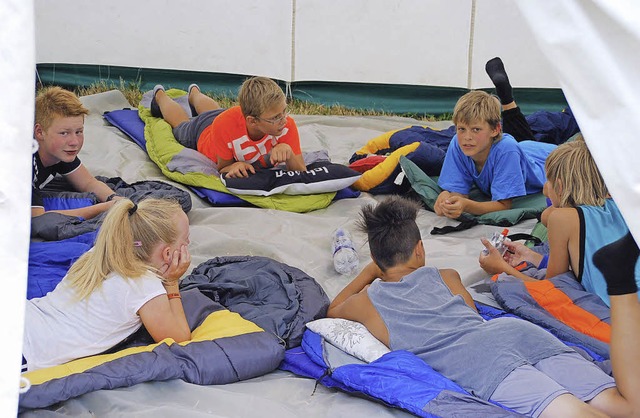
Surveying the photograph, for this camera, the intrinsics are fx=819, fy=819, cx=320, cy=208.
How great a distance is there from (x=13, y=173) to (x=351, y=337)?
1.07 meters

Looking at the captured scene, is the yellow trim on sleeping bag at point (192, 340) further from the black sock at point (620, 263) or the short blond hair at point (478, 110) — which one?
the short blond hair at point (478, 110)

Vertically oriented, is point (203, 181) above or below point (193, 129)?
below

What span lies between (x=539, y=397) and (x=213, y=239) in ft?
4.58

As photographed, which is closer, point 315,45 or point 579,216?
point 579,216

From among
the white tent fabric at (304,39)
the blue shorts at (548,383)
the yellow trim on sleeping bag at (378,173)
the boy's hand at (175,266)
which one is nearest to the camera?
the blue shorts at (548,383)

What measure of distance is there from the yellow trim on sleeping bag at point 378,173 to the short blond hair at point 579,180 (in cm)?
116

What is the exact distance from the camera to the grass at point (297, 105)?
482 cm

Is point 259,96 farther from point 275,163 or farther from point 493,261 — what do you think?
point 493,261

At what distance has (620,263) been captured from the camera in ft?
4.70

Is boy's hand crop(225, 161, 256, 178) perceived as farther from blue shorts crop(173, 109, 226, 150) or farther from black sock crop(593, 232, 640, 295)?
black sock crop(593, 232, 640, 295)

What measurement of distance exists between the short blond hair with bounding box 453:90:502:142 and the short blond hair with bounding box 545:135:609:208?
748 millimetres

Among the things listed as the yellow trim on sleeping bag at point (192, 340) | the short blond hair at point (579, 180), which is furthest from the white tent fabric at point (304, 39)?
the yellow trim on sleeping bag at point (192, 340)

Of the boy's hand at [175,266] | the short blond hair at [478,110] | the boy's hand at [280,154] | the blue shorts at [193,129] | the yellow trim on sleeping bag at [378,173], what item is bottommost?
the boy's hand at [175,266]

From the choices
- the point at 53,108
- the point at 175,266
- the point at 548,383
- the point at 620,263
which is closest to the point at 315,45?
the point at 53,108
